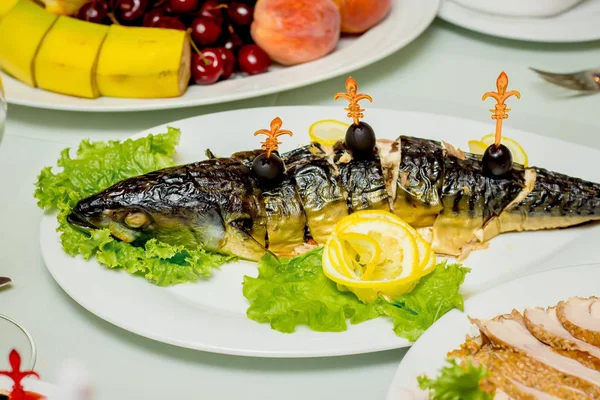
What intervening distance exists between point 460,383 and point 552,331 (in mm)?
436

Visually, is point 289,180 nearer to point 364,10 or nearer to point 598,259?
point 598,259

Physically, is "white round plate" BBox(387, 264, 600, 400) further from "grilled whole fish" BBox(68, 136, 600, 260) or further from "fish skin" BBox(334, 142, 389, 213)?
"fish skin" BBox(334, 142, 389, 213)

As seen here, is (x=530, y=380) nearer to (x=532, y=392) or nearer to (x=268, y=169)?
(x=532, y=392)

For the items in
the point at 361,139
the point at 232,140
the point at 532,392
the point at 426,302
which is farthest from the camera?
the point at 232,140

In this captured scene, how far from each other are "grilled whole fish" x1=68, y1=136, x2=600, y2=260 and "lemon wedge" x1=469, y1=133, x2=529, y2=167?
199mm

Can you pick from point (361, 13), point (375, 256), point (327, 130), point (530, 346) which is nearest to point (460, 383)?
point (530, 346)

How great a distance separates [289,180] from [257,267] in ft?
1.16

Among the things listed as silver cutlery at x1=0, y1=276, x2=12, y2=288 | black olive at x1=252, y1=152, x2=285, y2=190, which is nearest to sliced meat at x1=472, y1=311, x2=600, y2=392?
A: black olive at x1=252, y1=152, x2=285, y2=190

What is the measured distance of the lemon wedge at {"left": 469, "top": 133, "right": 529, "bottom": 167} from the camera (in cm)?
297

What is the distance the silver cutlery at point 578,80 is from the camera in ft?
12.0

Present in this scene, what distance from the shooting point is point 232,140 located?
10.5 ft

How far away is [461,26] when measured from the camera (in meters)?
4.04

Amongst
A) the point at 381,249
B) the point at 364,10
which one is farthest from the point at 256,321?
the point at 364,10

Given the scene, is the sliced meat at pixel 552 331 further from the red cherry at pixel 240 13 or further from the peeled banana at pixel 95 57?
the red cherry at pixel 240 13
